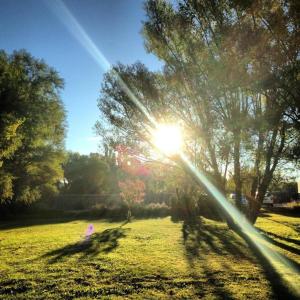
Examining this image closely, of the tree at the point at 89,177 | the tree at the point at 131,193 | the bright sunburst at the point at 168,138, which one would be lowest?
the tree at the point at 131,193

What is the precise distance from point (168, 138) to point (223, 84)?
734cm

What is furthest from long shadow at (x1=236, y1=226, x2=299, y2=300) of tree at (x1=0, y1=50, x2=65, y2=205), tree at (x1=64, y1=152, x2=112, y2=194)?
tree at (x1=64, y1=152, x2=112, y2=194)

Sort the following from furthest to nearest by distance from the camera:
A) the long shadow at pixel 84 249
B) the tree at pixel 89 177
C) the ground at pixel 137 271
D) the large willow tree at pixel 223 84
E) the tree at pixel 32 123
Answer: the tree at pixel 89 177 → the tree at pixel 32 123 → the long shadow at pixel 84 249 → the large willow tree at pixel 223 84 → the ground at pixel 137 271

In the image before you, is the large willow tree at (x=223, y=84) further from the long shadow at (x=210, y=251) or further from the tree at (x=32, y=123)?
the tree at (x=32, y=123)

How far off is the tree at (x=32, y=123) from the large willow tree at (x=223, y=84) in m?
11.7

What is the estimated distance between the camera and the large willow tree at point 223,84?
28.7 feet

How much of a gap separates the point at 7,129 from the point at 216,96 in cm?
1114

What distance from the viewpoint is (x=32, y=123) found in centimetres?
2942

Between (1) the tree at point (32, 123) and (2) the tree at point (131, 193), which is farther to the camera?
(2) the tree at point (131, 193)

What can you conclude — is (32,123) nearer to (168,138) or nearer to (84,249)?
(168,138)

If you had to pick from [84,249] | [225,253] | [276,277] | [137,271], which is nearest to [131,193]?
[84,249]

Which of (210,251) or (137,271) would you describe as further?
(210,251)

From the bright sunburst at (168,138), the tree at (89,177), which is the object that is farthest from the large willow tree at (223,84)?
the tree at (89,177)

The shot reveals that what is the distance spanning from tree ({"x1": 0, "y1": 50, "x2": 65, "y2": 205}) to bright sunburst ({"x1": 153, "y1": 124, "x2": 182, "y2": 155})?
46.7ft
